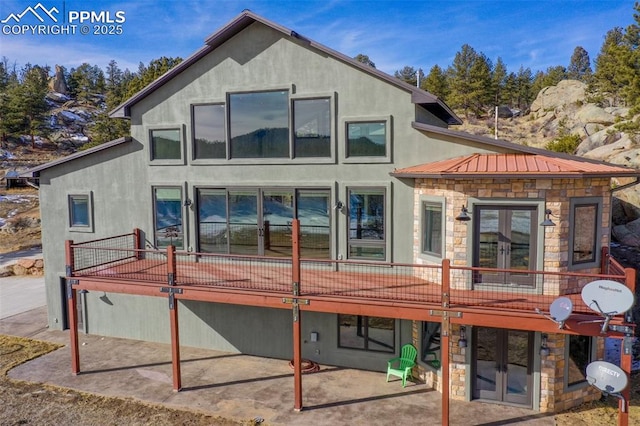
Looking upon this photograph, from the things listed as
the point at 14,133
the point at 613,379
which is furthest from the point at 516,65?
the point at 613,379

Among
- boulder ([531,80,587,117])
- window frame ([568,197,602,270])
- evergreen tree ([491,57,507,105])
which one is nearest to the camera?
window frame ([568,197,602,270])

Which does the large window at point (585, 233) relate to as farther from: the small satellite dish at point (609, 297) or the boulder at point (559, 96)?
the boulder at point (559, 96)

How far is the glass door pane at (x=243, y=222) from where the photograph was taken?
13.3 meters

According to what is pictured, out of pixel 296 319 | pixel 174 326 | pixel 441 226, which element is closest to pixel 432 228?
pixel 441 226

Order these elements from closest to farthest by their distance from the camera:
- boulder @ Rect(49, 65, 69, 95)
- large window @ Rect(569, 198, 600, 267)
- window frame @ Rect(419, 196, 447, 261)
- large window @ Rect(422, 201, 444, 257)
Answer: large window @ Rect(569, 198, 600, 267) < window frame @ Rect(419, 196, 447, 261) < large window @ Rect(422, 201, 444, 257) < boulder @ Rect(49, 65, 69, 95)

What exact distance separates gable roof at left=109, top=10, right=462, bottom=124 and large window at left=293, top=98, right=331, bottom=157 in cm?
135

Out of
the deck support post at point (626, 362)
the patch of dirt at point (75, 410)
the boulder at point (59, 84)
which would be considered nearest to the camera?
the deck support post at point (626, 362)

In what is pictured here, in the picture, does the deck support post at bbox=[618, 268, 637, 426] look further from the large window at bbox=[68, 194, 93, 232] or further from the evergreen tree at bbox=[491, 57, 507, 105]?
the evergreen tree at bbox=[491, 57, 507, 105]

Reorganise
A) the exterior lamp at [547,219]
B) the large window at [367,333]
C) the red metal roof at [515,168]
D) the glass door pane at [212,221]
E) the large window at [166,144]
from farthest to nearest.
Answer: the large window at [166,144], the glass door pane at [212,221], the large window at [367,333], the exterior lamp at [547,219], the red metal roof at [515,168]

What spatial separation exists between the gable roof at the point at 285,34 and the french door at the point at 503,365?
19.7ft

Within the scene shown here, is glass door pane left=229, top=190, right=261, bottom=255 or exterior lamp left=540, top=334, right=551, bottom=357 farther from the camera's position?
glass door pane left=229, top=190, right=261, bottom=255

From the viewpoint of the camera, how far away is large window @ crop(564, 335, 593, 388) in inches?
406

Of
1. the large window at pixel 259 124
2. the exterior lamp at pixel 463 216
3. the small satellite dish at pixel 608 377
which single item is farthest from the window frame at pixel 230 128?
the small satellite dish at pixel 608 377

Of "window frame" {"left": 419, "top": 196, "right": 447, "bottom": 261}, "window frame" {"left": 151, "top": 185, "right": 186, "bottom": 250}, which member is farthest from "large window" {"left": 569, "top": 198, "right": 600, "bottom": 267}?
"window frame" {"left": 151, "top": 185, "right": 186, "bottom": 250}
